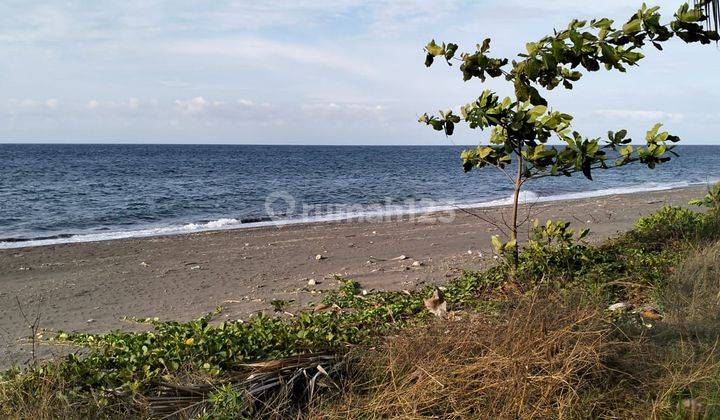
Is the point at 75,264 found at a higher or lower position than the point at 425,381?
lower

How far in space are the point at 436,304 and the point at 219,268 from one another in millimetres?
5029

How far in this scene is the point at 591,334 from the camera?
10.8 feet

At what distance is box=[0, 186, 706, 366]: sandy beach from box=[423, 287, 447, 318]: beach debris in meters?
1.41

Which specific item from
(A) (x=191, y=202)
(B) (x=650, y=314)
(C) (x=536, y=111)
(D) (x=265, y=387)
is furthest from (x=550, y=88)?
(A) (x=191, y=202)

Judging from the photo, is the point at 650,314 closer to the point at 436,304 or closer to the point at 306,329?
the point at 436,304

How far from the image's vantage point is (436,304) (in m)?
5.25

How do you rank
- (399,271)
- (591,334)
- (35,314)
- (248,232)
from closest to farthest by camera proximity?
1. (591,334)
2. (35,314)
3. (399,271)
4. (248,232)

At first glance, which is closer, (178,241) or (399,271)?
(399,271)

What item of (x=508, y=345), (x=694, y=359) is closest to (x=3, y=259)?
(x=508, y=345)

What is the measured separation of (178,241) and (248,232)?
1.85 metres

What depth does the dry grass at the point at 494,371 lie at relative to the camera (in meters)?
3.01

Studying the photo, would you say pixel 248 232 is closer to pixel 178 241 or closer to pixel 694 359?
pixel 178 241

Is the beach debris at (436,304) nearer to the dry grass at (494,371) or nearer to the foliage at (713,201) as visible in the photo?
the dry grass at (494,371)

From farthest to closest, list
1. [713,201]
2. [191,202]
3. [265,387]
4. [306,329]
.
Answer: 1. [191,202]
2. [713,201]
3. [306,329]
4. [265,387]
